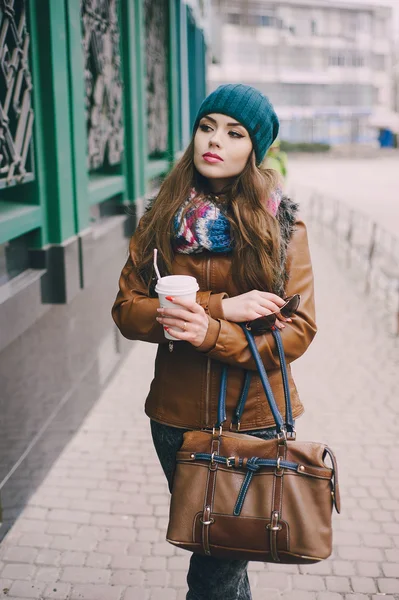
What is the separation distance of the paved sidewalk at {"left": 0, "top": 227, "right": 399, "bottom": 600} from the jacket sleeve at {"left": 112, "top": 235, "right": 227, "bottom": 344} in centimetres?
173

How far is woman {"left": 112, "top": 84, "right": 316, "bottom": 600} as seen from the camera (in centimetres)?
234

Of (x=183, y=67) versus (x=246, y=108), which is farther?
(x=183, y=67)

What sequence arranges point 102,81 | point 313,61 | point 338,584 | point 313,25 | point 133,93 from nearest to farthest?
point 338,584 → point 102,81 → point 133,93 → point 313,25 → point 313,61

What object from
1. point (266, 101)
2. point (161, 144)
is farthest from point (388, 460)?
point (161, 144)

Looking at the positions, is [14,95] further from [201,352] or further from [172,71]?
[172,71]

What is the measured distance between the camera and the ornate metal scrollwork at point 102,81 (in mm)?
5891

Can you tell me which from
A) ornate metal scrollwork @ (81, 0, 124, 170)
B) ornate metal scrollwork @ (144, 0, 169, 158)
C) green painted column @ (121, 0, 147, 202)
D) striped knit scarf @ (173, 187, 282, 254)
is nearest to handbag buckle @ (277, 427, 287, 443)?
striped knit scarf @ (173, 187, 282, 254)

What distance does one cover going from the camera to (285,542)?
2.16 metres

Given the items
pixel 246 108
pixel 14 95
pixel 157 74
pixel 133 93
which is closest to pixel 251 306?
pixel 246 108

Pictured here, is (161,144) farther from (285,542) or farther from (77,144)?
(285,542)

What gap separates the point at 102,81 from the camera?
627 cm

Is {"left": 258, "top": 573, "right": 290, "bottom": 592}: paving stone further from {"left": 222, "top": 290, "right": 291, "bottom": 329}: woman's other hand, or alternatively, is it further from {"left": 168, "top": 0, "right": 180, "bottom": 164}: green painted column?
{"left": 168, "top": 0, "right": 180, "bottom": 164}: green painted column

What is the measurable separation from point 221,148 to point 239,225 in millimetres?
289

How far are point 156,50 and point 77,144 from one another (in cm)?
502
